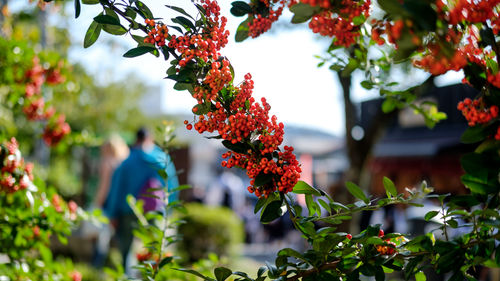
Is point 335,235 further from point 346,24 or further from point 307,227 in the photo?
point 346,24

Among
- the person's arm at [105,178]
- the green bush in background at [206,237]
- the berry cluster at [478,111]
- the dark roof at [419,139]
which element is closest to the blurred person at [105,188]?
the person's arm at [105,178]

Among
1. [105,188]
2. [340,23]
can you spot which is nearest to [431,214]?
[340,23]

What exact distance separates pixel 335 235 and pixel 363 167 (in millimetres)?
3985

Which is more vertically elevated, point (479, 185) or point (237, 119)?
point (237, 119)

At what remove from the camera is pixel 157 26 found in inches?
41.9

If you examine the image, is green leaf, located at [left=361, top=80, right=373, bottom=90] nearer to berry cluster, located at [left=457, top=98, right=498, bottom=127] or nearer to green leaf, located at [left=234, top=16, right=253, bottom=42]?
green leaf, located at [left=234, top=16, right=253, bottom=42]

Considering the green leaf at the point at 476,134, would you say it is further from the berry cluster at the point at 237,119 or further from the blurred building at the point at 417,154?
the blurred building at the point at 417,154

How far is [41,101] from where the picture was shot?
2742 millimetres

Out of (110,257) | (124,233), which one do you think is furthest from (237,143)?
(110,257)

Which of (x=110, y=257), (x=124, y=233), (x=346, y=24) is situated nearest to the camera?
(x=346, y=24)

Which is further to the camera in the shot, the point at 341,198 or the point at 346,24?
the point at 341,198

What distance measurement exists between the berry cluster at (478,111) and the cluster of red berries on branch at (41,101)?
225 cm

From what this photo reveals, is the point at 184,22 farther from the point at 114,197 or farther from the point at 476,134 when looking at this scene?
the point at 114,197

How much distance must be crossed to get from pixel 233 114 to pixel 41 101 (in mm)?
2079
